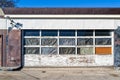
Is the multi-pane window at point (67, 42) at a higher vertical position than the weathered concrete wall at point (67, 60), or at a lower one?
higher

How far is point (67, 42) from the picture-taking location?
59.1 feet

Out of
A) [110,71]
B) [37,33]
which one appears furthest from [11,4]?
[110,71]

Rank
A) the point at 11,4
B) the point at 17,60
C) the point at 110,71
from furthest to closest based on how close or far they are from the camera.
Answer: the point at 11,4 < the point at 17,60 < the point at 110,71

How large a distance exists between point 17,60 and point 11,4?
28297 mm

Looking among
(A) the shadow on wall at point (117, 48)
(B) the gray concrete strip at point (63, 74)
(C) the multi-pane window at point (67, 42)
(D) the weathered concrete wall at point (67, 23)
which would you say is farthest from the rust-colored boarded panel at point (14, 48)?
(A) the shadow on wall at point (117, 48)

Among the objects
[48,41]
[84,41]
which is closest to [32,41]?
[48,41]

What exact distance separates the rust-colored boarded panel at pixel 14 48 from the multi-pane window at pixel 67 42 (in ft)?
1.61

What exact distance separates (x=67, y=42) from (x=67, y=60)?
1.09 meters

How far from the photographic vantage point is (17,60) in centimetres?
1772

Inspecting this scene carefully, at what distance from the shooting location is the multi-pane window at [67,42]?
18000 millimetres

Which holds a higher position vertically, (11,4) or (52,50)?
(11,4)

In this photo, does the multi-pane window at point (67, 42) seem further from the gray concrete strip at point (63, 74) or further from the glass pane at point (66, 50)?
the gray concrete strip at point (63, 74)

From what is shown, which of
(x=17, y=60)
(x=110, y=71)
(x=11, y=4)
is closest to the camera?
(x=110, y=71)

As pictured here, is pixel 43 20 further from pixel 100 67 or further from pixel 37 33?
pixel 100 67
